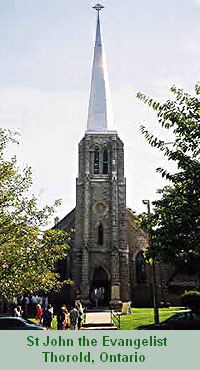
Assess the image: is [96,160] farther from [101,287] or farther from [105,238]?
[101,287]

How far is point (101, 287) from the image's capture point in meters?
31.0

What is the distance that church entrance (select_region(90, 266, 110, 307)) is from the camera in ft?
97.3

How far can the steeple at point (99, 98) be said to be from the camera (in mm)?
36375

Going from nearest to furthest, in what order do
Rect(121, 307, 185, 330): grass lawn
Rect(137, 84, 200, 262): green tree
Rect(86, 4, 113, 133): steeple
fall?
1. Rect(137, 84, 200, 262): green tree
2. Rect(121, 307, 185, 330): grass lawn
3. Rect(86, 4, 113, 133): steeple

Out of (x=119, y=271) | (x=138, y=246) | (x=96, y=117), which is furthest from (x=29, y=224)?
(x=96, y=117)

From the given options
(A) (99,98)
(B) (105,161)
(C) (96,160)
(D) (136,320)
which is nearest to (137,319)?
(D) (136,320)

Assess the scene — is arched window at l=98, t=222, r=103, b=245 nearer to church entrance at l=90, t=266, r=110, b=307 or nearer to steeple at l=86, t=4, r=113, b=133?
church entrance at l=90, t=266, r=110, b=307

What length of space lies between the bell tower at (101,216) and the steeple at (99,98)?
0.38 feet

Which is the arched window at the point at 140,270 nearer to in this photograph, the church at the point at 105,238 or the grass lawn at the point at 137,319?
the church at the point at 105,238

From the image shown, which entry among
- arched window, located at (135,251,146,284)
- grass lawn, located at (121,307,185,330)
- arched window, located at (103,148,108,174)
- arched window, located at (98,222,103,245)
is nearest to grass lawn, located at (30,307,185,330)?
grass lawn, located at (121,307,185,330)

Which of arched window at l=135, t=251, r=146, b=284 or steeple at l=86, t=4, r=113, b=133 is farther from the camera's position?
steeple at l=86, t=4, r=113, b=133


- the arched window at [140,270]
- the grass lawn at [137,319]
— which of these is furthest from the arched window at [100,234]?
the grass lawn at [137,319]
